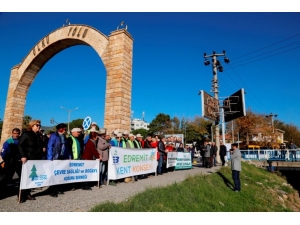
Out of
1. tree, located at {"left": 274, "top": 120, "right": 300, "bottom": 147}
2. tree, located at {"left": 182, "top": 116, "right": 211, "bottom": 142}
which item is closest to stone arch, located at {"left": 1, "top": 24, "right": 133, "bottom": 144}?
tree, located at {"left": 182, "top": 116, "right": 211, "bottom": 142}

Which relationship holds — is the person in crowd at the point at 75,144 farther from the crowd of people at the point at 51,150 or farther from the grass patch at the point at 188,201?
the grass patch at the point at 188,201

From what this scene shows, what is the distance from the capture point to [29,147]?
4965 millimetres

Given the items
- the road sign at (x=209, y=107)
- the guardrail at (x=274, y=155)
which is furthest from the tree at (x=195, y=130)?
the road sign at (x=209, y=107)

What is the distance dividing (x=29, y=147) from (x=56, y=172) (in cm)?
92

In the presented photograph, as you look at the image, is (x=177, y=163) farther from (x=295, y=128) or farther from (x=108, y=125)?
(x=295, y=128)

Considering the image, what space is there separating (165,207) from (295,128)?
73365 millimetres

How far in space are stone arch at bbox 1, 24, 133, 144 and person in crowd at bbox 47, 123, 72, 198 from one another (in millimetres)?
4446

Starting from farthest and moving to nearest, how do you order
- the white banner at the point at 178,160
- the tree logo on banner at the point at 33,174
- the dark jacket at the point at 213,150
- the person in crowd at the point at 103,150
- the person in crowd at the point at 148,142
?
the dark jacket at the point at 213,150
the white banner at the point at 178,160
the person in crowd at the point at 148,142
the person in crowd at the point at 103,150
the tree logo on banner at the point at 33,174

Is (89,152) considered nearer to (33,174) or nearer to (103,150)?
(103,150)

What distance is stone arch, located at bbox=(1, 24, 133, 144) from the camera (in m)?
10.6

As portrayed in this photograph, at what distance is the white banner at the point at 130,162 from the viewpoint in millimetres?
7000

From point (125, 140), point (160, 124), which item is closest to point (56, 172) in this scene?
point (125, 140)

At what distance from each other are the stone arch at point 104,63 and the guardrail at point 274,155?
666 inches

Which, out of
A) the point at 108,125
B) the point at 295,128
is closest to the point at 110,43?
the point at 108,125
